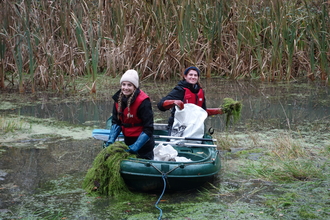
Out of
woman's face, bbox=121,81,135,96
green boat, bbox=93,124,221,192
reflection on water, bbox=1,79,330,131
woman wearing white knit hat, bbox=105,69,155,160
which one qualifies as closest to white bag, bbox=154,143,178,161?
woman wearing white knit hat, bbox=105,69,155,160

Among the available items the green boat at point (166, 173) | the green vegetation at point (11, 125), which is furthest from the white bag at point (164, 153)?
the green vegetation at point (11, 125)

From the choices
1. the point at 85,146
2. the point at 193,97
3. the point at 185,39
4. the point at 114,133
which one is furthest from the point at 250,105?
the point at 114,133

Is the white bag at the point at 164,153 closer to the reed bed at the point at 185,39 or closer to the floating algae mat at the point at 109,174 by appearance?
the floating algae mat at the point at 109,174

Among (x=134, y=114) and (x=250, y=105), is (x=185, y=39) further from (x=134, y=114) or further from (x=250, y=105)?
(x=134, y=114)

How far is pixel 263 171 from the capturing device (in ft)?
16.3

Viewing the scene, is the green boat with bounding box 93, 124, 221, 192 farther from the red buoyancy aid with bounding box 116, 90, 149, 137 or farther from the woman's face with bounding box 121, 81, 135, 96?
the woman's face with bounding box 121, 81, 135, 96

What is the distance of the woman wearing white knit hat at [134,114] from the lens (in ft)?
14.4

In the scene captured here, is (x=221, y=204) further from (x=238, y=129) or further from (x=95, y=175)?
(x=238, y=129)

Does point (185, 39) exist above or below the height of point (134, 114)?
above

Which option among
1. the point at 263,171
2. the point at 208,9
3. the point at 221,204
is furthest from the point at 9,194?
the point at 208,9

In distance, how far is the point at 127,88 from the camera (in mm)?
4402

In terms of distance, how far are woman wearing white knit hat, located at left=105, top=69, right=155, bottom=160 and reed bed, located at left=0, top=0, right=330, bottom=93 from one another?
4846 millimetres

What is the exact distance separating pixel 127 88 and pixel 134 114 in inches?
9.1

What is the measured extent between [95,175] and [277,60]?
6.45 metres
